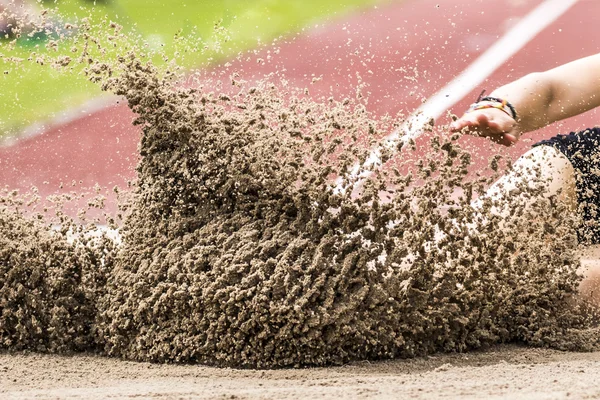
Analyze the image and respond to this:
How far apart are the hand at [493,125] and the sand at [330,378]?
2.00 feet

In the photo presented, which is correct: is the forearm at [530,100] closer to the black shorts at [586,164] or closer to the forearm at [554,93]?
the forearm at [554,93]

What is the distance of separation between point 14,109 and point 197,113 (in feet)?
6.14

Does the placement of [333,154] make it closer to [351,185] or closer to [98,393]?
[351,185]

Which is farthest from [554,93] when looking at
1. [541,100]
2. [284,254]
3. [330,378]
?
→ [330,378]

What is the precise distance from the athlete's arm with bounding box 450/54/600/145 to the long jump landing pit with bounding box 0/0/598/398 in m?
0.65

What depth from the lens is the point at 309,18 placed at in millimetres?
2758

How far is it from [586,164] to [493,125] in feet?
0.83

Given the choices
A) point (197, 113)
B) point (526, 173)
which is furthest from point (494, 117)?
point (197, 113)

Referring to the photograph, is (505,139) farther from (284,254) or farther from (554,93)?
(284,254)

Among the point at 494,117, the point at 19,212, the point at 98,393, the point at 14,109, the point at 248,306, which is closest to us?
the point at 98,393

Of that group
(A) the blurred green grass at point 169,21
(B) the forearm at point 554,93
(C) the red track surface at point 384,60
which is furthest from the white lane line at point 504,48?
(A) the blurred green grass at point 169,21

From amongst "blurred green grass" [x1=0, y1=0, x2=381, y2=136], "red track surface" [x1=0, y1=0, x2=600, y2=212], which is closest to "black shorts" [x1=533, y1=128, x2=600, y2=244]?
"red track surface" [x1=0, y1=0, x2=600, y2=212]

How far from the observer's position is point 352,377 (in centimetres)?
114

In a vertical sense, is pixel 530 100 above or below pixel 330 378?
above
